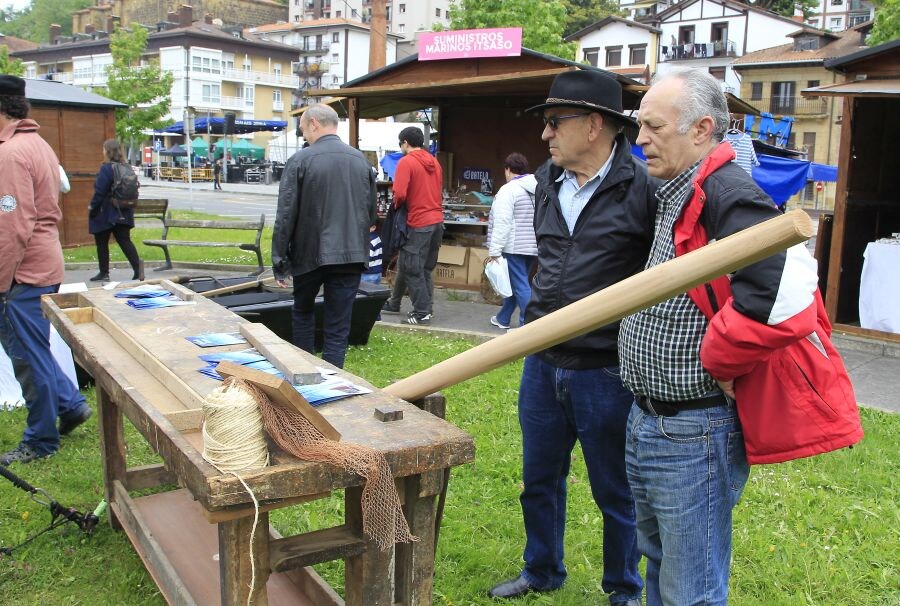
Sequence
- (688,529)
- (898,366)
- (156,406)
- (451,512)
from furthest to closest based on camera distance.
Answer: (898,366)
(451,512)
(156,406)
(688,529)

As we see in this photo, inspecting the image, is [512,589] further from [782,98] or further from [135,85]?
[782,98]

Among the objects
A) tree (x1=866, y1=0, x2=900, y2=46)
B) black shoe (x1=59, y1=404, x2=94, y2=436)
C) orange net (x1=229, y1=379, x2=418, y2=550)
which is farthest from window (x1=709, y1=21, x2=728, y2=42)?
orange net (x1=229, y1=379, x2=418, y2=550)

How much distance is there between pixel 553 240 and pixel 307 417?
1308 mm

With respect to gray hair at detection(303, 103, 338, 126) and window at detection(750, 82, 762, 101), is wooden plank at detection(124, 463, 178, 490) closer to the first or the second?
gray hair at detection(303, 103, 338, 126)

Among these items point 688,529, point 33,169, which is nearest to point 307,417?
point 688,529

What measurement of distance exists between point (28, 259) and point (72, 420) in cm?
111

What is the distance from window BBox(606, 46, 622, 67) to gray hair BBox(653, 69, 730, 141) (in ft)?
205

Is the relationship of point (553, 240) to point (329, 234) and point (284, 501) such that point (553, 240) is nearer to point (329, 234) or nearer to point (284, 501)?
point (284, 501)

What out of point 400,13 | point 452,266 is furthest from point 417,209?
point 400,13

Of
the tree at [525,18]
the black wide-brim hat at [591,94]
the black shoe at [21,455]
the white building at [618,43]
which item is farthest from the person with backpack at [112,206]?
the white building at [618,43]

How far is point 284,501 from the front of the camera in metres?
2.11

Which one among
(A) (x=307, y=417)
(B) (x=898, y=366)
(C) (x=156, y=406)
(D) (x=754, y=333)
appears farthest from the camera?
(B) (x=898, y=366)

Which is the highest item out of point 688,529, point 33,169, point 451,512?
point 33,169

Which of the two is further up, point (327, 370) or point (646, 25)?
point (646, 25)
